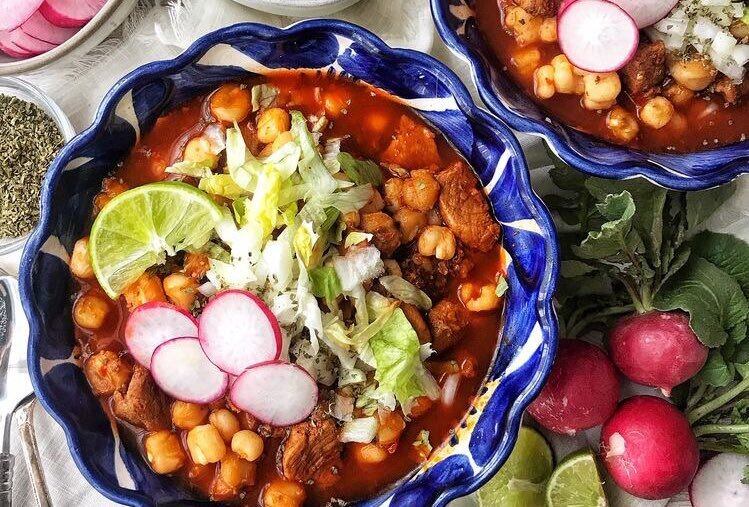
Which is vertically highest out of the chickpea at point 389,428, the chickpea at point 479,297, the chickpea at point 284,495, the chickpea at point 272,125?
the chickpea at point 272,125

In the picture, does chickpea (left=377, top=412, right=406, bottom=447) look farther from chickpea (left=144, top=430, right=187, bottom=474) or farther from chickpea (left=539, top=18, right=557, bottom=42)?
chickpea (left=539, top=18, right=557, bottom=42)

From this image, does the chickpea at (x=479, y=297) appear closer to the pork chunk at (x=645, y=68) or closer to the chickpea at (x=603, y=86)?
the chickpea at (x=603, y=86)

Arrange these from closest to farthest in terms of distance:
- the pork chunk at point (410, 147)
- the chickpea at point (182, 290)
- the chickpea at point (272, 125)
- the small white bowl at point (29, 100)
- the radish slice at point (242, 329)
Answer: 1. the radish slice at point (242, 329)
2. the chickpea at point (182, 290)
3. the chickpea at point (272, 125)
4. the pork chunk at point (410, 147)
5. the small white bowl at point (29, 100)

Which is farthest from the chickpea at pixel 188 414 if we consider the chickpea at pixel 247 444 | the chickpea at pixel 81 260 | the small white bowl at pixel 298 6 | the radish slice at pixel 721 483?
the radish slice at pixel 721 483

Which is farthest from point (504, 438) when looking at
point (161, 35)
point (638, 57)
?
point (161, 35)

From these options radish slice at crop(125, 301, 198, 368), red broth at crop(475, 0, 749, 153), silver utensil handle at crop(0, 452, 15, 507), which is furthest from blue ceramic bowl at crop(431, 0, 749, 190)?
silver utensil handle at crop(0, 452, 15, 507)

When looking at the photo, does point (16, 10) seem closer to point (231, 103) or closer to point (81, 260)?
point (231, 103)

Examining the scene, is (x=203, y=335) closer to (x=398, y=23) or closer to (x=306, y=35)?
(x=306, y=35)
